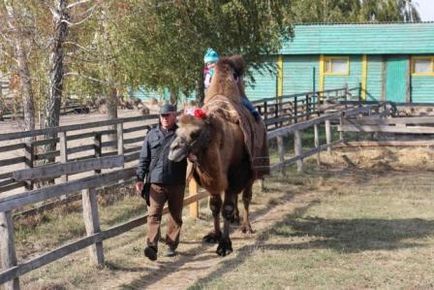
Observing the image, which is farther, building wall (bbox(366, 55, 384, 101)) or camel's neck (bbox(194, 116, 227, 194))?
building wall (bbox(366, 55, 384, 101))

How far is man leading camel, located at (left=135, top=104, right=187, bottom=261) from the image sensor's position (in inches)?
271

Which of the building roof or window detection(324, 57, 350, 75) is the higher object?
the building roof

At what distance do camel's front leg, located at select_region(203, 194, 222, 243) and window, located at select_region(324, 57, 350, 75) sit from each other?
23251 millimetres

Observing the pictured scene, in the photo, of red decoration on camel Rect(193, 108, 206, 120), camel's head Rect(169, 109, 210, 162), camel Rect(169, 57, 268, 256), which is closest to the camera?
camel's head Rect(169, 109, 210, 162)

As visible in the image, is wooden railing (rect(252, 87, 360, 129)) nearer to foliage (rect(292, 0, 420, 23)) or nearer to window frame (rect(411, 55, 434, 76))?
window frame (rect(411, 55, 434, 76))

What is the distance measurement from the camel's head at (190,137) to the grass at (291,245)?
3.96 ft

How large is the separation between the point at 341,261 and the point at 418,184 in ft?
17.8

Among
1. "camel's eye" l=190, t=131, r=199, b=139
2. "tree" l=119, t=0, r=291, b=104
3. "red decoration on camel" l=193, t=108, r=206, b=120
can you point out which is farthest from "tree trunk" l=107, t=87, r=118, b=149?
"camel's eye" l=190, t=131, r=199, b=139

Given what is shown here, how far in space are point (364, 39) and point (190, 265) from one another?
24.0 m

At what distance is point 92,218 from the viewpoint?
6.66m

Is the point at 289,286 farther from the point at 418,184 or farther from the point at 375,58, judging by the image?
the point at 375,58

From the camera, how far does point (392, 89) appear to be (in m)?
29.2

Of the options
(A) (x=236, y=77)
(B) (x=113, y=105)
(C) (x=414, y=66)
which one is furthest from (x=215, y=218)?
(C) (x=414, y=66)

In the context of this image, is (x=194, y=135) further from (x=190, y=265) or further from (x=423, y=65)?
(x=423, y=65)
